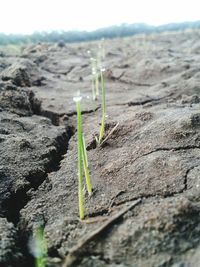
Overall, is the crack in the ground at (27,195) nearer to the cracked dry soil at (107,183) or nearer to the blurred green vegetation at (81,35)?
the cracked dry soil at (107,183)

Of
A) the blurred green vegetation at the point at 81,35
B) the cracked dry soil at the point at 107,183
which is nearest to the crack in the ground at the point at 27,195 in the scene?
the cracked dry soil at the point at 107,183

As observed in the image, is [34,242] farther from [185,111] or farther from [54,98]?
[54,98]

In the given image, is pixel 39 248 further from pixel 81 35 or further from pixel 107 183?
pixel 81 35

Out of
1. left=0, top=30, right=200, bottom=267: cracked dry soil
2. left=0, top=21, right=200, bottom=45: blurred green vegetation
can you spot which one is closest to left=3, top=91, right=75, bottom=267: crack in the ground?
left=0, top=30, right=200, bottom=267: cracked dry soil

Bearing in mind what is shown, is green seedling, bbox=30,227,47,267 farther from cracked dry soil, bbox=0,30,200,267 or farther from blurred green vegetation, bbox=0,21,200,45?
blurred green vegetation, bbox=0,21,200,45

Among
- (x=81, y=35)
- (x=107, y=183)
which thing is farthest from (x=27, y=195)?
(x=81, y=35)
